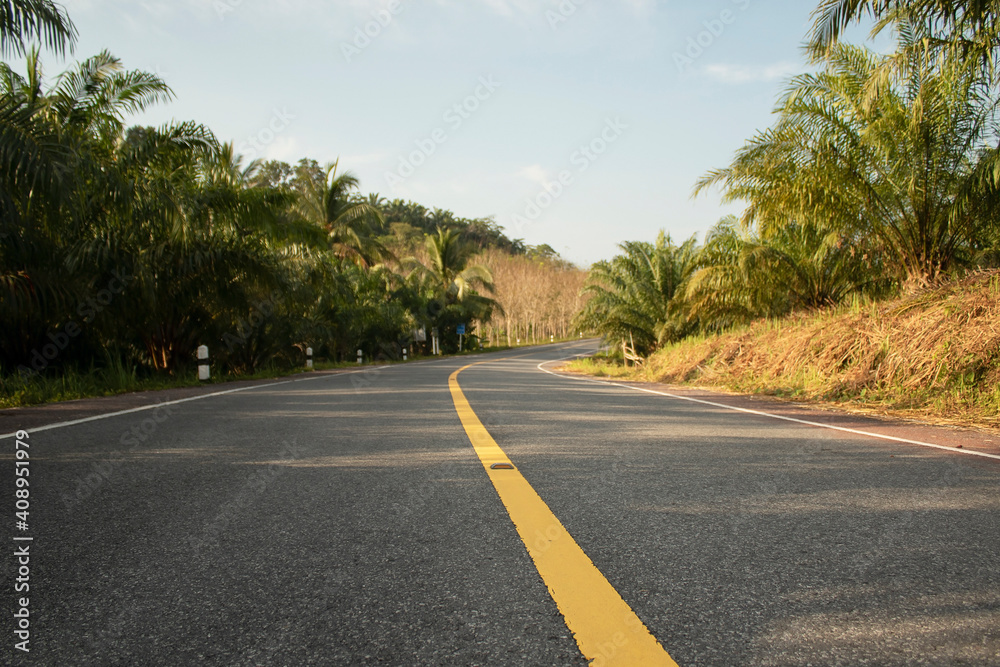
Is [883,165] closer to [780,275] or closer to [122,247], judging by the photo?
[780,275]

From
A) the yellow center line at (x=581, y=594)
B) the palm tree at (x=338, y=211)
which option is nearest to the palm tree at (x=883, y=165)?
the yellow center line at (x=581, y=594)

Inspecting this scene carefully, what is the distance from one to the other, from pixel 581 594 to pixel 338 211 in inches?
1164

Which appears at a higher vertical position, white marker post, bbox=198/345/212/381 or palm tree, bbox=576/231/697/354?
palm tree, bbox=576/231/697/354

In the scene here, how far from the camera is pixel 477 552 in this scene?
8.69 feet

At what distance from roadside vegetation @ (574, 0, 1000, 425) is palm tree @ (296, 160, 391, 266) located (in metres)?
18.1

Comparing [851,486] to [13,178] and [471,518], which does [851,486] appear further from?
[13,178]

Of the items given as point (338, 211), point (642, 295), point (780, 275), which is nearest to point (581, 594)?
point (780, 275)

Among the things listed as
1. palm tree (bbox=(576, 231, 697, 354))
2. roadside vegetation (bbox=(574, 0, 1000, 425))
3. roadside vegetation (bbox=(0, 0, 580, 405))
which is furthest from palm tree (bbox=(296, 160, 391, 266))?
roadside vegetation (bbox=(574, 0, 1000, 425))

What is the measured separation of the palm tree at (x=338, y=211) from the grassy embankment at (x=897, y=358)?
21.0 meters

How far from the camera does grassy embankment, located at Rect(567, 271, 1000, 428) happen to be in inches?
301

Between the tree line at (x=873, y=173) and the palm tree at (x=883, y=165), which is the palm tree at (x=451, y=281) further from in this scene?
the palm tree at (x=883, y=165)

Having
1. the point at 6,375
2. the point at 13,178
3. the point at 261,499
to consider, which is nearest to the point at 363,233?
the point at 6,375

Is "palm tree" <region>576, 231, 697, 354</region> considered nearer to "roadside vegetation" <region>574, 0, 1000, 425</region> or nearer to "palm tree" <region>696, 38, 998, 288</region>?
"roadside vegetation" <region>574, 0, 1000, 425</region>

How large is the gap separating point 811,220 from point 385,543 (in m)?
11.4
